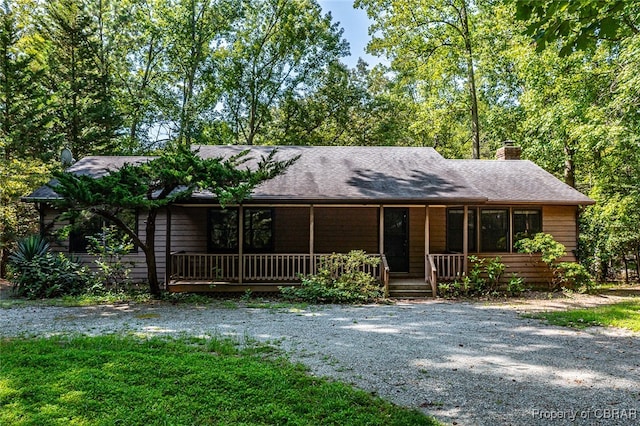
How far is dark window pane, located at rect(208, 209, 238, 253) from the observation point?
1265 cm

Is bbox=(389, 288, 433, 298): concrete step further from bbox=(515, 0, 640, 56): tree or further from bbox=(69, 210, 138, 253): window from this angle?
bbox=(515, 0, 640, 56): tree

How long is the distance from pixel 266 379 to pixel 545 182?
12265 mm

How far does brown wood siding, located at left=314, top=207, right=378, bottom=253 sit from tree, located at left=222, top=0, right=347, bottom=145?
43.5 feet

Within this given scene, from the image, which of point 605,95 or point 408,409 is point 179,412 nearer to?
point 408,409

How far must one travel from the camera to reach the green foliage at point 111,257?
11.4 m

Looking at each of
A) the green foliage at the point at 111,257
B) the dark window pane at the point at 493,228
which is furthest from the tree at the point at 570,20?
the green foliage at the point at 111,257

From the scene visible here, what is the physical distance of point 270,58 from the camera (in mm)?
25484

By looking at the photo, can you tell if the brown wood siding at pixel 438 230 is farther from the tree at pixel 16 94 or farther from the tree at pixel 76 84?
the tree at pixel 76 84

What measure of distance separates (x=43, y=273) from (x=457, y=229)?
11372 millimetres

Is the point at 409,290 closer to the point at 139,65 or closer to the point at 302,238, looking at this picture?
the point at 302,238

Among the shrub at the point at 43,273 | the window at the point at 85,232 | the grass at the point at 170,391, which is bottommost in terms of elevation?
Answer: the grass at the point at 170,391

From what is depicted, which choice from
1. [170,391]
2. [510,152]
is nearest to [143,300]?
[170,391]

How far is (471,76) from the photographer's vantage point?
73.5ft

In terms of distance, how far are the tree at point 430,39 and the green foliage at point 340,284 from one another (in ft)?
45.4
